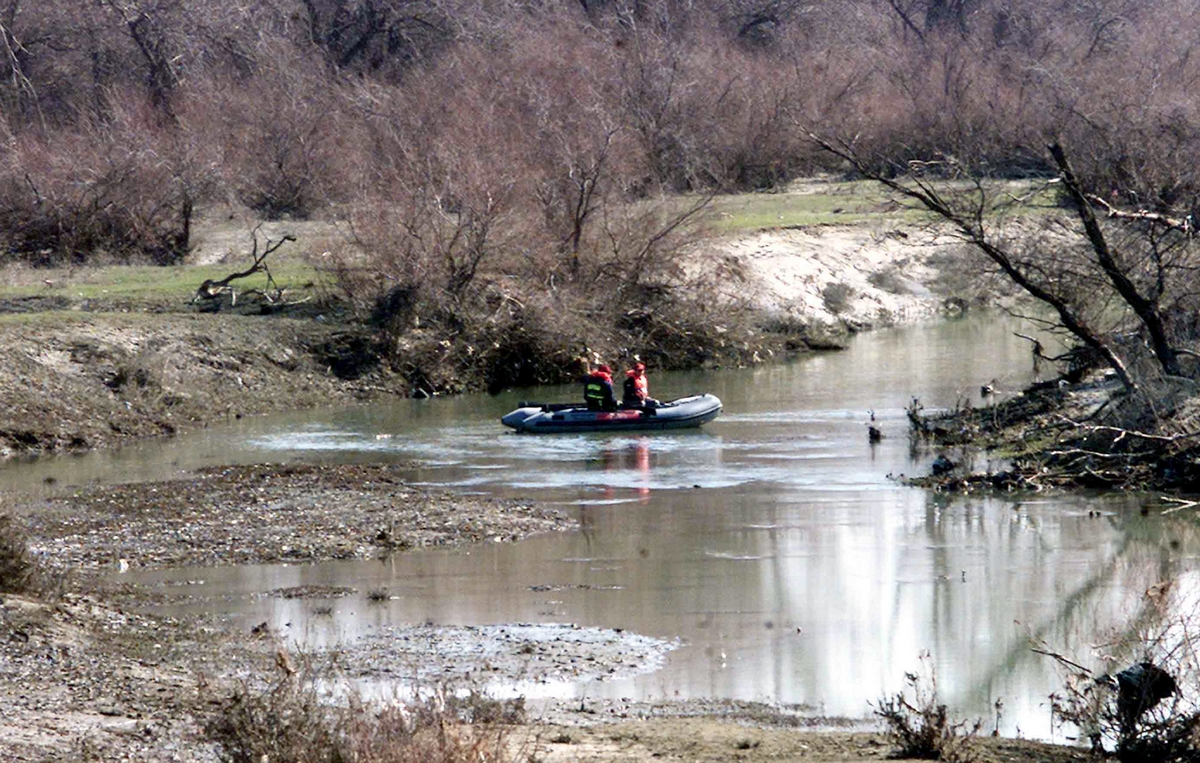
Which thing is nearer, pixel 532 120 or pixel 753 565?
pixel 753 565

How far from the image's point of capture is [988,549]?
15875mm

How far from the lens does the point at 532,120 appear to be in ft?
132

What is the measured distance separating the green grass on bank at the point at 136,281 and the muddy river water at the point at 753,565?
6.69 metres

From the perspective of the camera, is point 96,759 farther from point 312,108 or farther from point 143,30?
point 143,30

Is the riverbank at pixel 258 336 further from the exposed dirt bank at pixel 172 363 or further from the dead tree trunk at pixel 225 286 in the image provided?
the dead tree trunk at pixel 225 286

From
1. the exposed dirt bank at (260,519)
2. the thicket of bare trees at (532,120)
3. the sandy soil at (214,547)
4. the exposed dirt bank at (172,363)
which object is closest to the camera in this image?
the sandy soil at (214,547)

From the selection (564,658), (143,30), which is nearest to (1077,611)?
(564,658)

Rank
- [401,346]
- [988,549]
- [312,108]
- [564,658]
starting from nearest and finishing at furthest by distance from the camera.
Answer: [564,658] < [988,549] < [401,346] < [312,108]

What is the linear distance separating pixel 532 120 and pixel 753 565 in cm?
2661

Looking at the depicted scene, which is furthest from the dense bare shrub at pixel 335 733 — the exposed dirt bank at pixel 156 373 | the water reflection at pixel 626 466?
the exposed dirt bank at pixel 156 373

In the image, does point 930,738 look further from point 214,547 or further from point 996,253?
point 996,253

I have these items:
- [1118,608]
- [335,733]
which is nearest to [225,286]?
[1118,608]

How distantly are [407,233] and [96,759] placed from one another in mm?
22955

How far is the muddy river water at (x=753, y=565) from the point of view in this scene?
453 inches
